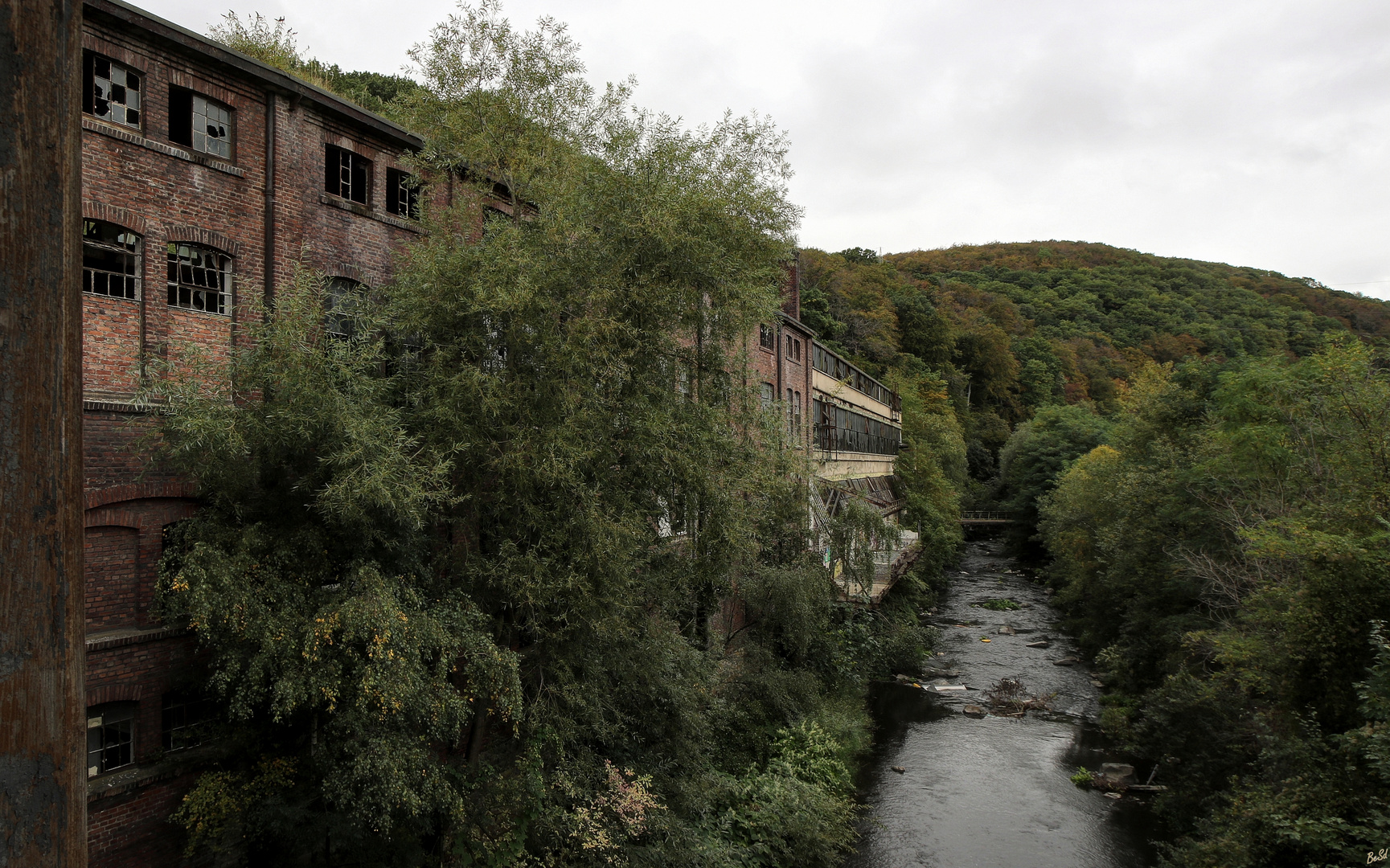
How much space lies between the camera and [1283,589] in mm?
14547

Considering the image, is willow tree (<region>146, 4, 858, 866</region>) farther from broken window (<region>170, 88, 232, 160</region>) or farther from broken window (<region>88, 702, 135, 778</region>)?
broken window (<region>170, 88, 232, 160</region>)

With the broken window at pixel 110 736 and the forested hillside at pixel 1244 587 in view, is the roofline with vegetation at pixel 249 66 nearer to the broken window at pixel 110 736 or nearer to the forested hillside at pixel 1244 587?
the broken window at pixel 110 736

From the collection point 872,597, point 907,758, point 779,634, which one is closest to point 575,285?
point 779,634

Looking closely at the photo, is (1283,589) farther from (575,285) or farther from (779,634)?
(575,285)

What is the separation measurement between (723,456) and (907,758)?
12.9 metres

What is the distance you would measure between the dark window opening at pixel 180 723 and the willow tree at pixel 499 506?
2.03 ft

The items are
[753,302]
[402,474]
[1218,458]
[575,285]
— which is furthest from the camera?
[1218,458]

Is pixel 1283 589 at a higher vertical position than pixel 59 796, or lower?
lower

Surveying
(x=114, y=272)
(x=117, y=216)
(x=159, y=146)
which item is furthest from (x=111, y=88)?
(x=114, y=272)

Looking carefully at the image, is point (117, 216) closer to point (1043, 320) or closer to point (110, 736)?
point (110, 736)

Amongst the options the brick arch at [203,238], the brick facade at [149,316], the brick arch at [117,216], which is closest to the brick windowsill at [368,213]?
the brick facade at [149,316]

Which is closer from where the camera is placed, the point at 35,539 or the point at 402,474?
the point at 35,539

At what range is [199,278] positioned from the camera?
448 inches

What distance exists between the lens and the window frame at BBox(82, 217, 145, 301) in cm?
1021
